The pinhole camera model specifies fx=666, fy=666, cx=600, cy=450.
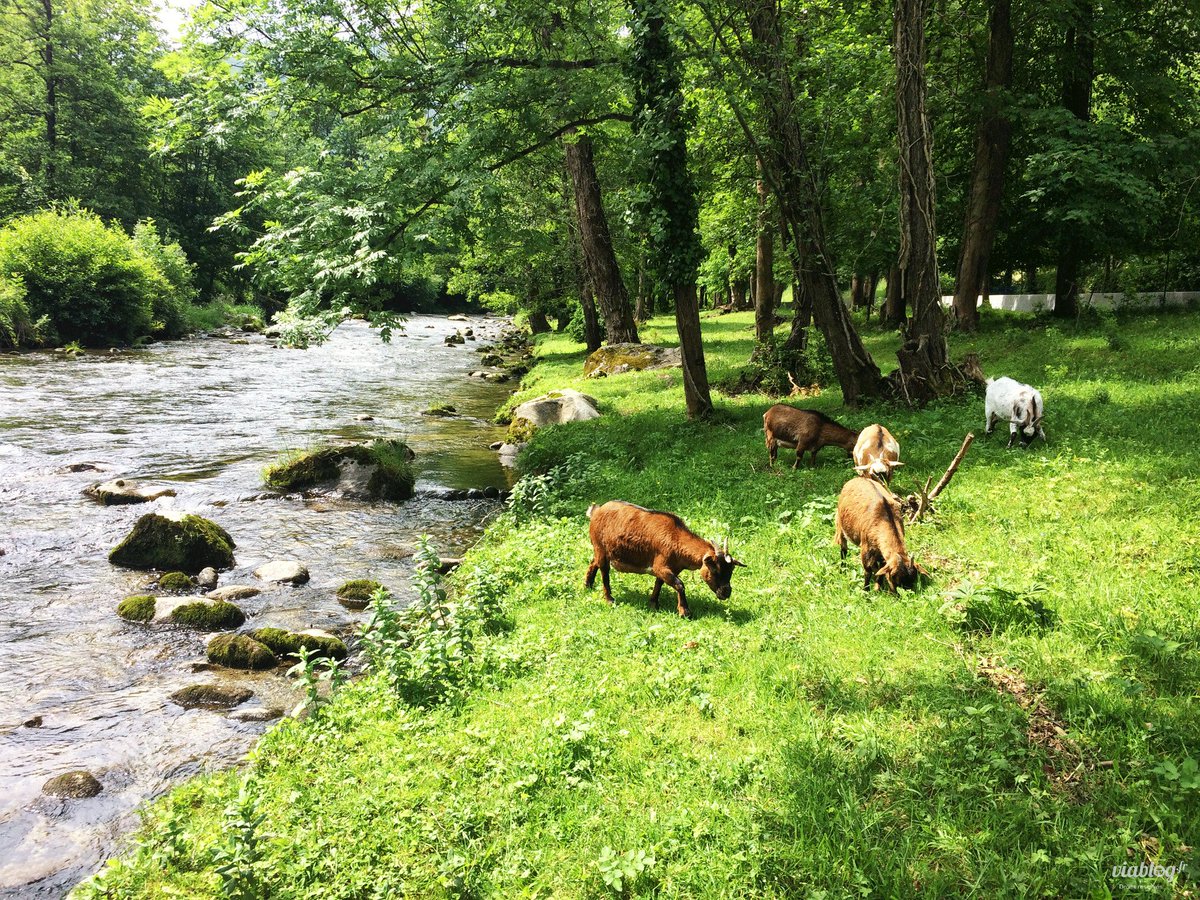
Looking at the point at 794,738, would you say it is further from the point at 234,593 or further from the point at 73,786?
the point at 234,593

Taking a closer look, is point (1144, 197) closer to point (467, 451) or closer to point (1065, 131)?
point (1065, 131)

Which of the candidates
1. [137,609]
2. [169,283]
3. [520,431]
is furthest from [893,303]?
[169,283]

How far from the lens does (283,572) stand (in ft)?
34.8

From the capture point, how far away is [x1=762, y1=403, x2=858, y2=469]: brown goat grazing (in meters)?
10.8

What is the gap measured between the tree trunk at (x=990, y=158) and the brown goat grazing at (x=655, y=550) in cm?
1592

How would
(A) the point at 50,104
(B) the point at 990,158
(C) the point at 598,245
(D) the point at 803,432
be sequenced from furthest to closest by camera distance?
(A) the point at 50,104 < (C) the point at 598,245 < (B) the point at 990,158 < (D) the point at 803,432

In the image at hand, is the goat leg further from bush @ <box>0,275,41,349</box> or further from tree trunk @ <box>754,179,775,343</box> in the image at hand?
bush @ <box>0,275,41,349</box>

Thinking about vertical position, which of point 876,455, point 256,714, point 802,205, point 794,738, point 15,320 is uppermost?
point 15,320

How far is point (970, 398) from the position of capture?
1259cm

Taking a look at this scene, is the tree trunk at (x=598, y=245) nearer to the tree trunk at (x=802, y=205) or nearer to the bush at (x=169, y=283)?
the tree trunk at (x=802, y=205)

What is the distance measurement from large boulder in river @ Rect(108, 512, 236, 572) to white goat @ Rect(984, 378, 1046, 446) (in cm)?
1254

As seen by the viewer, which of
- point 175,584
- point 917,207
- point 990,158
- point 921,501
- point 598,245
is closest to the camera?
point 921,501

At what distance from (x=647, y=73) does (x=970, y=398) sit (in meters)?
8.70

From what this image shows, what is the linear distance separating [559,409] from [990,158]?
13303 millimetres
